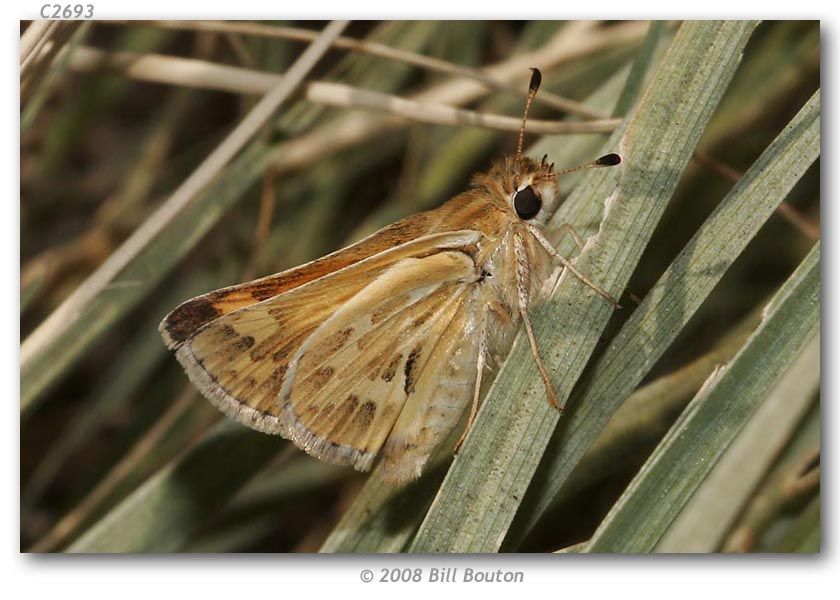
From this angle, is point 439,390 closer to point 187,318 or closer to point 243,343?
point 243,343

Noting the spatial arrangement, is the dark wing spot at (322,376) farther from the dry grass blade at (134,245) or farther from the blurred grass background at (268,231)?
the dry grass blade at (134,245)

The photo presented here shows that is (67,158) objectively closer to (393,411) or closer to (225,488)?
(225,488)

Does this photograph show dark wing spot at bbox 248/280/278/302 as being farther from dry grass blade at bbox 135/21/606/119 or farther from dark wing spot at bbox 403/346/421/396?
dry grass blade at bbox 135/21/606/119

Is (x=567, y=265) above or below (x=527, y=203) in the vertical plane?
below

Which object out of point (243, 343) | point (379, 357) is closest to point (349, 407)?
point (379, 357)

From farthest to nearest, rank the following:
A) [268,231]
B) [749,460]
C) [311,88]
→ [268,231], [311,88], [749,460]

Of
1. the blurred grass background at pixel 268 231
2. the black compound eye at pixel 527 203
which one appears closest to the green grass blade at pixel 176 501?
the blurred grass background at pixel 268 231
